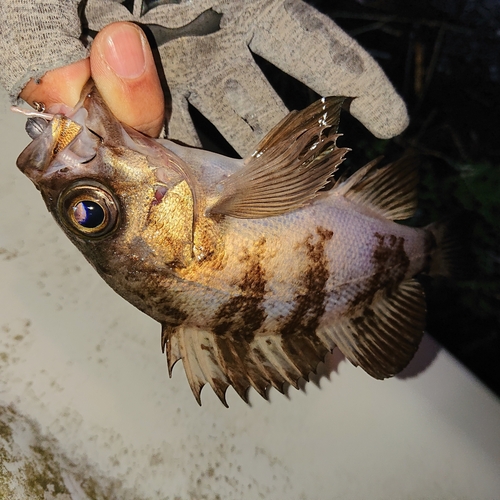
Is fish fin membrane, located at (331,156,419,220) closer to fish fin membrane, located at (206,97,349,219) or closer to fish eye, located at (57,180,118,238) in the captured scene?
fish fin membrane, located at (206,97,349,219)

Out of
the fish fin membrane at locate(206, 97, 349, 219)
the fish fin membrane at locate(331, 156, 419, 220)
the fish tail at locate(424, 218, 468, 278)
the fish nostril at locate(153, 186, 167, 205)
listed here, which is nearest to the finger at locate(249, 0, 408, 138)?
the fish fin membrane at locate(331, 156, 419, 220)

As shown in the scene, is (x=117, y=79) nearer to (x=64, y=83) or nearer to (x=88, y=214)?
(x=64, y=83)

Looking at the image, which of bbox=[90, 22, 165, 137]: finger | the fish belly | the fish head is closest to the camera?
the fish head

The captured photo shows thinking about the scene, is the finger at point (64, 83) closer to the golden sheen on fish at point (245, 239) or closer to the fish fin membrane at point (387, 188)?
the golden sheen on fish at point (245, 239)

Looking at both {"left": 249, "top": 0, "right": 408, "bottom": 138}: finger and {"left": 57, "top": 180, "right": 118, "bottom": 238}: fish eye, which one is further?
{"left": 249, "top": 0, "right": 408, "bottom": 138}: finger

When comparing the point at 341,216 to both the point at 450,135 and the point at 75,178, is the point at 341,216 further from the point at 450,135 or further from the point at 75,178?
→ the point at 450,135

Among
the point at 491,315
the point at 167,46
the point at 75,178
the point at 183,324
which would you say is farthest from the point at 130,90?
the point at 491,315

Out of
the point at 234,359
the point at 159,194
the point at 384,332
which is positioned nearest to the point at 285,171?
the point at 159,194

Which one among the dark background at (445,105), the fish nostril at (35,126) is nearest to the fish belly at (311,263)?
the fish nostril at (35,126)
